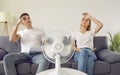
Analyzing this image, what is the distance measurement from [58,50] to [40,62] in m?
1.21

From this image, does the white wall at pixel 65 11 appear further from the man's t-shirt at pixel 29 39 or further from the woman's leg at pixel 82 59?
the woman's leg at pixel 82 59

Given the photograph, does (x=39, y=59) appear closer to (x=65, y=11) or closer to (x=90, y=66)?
(x=90, y=66)

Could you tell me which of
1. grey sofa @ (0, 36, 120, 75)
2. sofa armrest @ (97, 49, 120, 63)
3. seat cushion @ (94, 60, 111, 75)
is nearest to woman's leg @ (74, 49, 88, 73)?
grey sofa @ (0, 36, 120, 75)

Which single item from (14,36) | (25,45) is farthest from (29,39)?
(14,36)

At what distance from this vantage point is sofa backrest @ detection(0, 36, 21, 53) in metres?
3.32

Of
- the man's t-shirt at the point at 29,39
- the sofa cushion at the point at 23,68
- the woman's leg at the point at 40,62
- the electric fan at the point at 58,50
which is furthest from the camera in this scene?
the man's t-shirt at the point at 29,39

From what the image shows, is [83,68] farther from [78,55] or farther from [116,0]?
[116,0]

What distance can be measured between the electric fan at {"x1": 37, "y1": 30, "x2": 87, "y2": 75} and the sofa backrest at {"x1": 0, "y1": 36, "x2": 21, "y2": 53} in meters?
1.73

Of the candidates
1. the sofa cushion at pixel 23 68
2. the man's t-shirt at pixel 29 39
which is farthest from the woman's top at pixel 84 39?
the sofa cushion at pixel 23 68

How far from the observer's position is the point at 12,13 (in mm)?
4246

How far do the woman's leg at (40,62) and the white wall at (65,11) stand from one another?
145 cm

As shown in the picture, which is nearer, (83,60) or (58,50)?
(58,50)

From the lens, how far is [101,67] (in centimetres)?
288

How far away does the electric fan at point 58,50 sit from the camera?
151 cm
